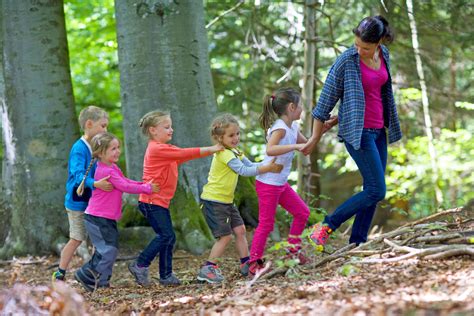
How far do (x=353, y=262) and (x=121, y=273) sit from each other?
10.6ft

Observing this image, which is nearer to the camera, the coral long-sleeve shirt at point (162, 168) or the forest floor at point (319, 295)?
the forest floor at point (319, 295)

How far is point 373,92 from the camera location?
6.01 m

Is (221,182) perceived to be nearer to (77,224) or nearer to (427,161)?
(77,224)

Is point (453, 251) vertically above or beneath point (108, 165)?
beneath

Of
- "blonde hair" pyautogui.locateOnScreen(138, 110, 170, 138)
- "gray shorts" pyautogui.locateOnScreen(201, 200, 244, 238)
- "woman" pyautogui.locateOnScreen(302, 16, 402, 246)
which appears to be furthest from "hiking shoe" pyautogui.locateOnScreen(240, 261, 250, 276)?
"blonde hair" pyautogui.locateOnScreen(138, 110, 170, 138)

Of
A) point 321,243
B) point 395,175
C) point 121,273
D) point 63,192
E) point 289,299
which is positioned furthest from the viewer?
point 395,175

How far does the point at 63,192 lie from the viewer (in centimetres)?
873

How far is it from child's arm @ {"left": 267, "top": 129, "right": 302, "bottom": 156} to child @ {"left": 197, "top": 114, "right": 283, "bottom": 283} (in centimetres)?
10

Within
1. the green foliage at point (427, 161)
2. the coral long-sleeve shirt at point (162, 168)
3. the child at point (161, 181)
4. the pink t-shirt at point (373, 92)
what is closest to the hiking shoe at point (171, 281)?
the child at point (161, 181)

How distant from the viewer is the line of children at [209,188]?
20.0 ft

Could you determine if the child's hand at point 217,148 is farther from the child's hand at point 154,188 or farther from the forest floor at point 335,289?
the forest floor at point 335,289

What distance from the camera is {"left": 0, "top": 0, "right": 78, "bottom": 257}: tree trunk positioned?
8625 millimetres

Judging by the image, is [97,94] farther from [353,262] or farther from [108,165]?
[353,262]

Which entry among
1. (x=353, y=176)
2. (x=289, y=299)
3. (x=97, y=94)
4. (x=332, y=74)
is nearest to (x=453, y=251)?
(x=289, y=299)
